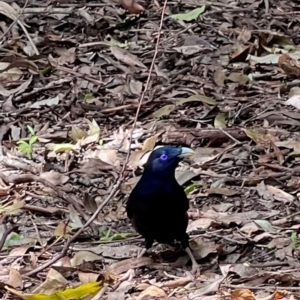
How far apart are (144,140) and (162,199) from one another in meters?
1.64

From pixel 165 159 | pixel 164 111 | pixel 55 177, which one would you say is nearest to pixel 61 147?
pixel 55 177

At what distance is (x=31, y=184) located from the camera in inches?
220

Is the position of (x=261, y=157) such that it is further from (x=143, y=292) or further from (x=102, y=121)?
(x=143, y=292)

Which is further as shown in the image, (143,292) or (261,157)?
(261,157)

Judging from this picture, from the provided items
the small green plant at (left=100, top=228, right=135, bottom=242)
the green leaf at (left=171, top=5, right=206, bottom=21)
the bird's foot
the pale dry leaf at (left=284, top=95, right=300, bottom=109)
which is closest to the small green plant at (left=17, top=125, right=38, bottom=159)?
the small green plant at (left=100, top=228, right=135, bottom=242)

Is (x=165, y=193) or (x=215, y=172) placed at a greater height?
(x=165, y=193)

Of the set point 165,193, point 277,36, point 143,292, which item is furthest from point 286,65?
point 143,292

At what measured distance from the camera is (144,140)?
239 inches

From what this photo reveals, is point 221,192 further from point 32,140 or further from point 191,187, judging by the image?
point 32,140

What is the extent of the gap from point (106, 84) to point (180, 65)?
629mm

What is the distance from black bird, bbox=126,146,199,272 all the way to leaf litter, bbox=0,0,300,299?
0.59 feet

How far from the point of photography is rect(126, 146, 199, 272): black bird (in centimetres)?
446

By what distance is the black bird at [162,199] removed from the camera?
176 inches

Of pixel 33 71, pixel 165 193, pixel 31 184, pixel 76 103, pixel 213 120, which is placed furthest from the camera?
pixel 33 71
